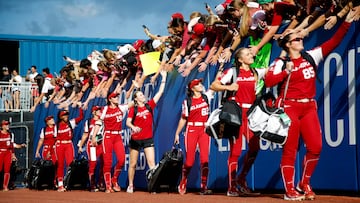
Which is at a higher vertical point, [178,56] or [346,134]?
[178,56]

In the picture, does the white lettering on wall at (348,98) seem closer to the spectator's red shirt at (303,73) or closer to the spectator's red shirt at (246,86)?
the spectator's red shirt at (303,73)

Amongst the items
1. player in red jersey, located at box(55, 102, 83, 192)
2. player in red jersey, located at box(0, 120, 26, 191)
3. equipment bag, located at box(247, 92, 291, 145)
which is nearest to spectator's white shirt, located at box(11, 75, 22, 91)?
player in red jersey, located at box(0, 120, 26, 191)

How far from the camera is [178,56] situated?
15.2 m

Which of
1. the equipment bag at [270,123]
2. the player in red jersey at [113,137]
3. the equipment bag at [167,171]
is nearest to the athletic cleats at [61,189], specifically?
the player in red jersey at [113,137]

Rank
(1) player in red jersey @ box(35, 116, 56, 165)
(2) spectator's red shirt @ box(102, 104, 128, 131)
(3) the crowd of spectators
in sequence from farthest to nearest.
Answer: (1) player in red jersey @ box(35, 116, 56, 165), (2) spectator's red shirt @ box(102, 104, 128, 131), (3) the crowd of spectators

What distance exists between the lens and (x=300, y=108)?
9852mm

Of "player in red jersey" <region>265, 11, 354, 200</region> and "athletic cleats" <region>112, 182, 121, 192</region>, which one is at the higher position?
"player in red jersey" <region>265, 11, 354, 200</region>

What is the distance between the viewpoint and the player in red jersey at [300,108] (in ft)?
32.0

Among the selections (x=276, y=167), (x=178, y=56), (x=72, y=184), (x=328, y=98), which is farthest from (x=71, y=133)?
(x=328, y=98)

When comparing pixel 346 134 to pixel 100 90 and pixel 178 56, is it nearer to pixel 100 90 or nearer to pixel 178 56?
pixel 178 56

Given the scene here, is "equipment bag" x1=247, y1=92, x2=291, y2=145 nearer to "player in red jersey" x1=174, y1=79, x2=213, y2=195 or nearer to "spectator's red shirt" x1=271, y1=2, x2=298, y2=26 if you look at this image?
"spectator's red shirt" x1=271, y1=2, x2=298, y2=26

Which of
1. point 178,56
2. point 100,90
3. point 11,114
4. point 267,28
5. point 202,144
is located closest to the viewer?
point 267,28

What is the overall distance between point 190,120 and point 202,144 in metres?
0.52

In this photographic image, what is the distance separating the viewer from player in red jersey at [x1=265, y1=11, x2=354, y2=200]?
9758 mm
